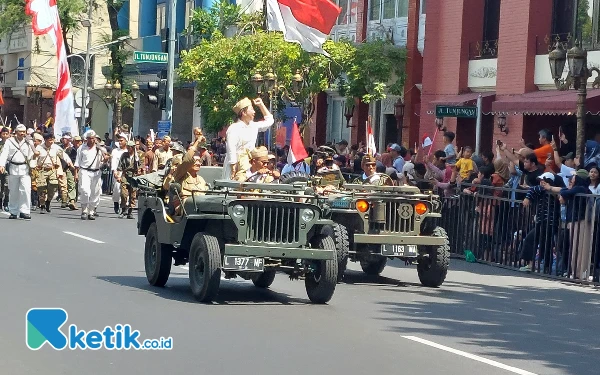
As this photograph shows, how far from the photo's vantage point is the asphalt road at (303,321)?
960cm

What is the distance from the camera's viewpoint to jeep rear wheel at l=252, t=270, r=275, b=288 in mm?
14570

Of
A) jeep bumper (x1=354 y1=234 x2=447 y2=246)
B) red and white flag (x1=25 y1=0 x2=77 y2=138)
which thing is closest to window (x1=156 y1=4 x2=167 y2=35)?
red and white flag (x1=25 y1=0 x2=77 y2=138)

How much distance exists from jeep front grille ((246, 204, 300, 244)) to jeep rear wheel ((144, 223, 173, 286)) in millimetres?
1498

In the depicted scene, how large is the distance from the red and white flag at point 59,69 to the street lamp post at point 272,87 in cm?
461

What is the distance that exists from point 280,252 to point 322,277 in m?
0.59

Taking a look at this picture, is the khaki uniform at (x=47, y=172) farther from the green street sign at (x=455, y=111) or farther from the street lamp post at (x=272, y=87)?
the green street sign at (x=455, y=111)

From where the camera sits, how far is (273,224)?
13.1 meters

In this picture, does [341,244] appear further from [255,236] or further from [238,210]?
[238,210]

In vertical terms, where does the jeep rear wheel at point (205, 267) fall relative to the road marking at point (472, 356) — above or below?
above

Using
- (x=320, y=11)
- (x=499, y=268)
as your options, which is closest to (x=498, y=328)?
(x=499, y=268)

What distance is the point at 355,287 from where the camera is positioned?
15.6m

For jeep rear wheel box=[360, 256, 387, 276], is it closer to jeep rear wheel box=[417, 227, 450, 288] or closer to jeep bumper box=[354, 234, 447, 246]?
jeep rear wheel box=[417, 227, 450, 288]

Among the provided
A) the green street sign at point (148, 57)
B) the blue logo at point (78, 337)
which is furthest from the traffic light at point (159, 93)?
the blue logo at point (78, 337)

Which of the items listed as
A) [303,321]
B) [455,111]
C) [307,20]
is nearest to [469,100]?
[455,111]
